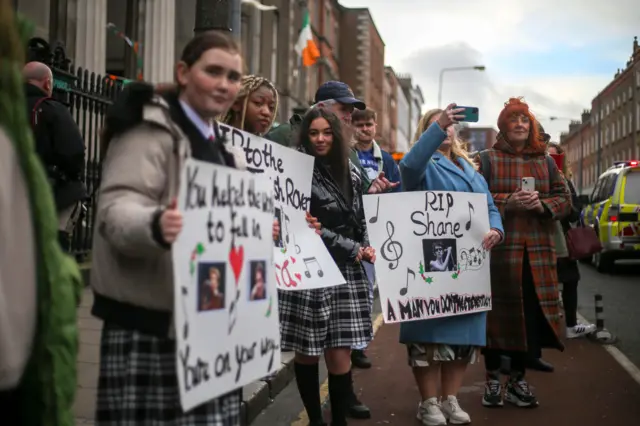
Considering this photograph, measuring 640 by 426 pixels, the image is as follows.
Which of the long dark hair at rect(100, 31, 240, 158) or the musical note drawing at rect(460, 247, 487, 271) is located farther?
the musical note drawing at rect(460, 247, 487, 271)

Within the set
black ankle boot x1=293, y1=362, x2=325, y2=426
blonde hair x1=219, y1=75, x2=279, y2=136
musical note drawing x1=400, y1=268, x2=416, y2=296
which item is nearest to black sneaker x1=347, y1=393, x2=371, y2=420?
black ankle boot x1=293, y1=362, x2=325, y2=426

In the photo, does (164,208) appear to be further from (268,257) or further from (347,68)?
(347,68)

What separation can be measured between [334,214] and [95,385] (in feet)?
6.44

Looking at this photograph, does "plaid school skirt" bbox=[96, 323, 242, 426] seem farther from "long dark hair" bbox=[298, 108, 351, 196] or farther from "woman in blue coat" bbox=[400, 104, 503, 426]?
"woman in blue coat" bbox=[400, 104, 503, 426]

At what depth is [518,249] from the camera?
5.62 metres

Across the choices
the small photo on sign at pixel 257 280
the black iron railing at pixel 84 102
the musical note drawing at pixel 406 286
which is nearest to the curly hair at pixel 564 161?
the musical note drawing at pixel 406 286

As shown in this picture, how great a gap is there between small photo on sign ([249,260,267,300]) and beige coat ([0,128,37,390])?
985mm

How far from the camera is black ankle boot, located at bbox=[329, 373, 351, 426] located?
15.4ft

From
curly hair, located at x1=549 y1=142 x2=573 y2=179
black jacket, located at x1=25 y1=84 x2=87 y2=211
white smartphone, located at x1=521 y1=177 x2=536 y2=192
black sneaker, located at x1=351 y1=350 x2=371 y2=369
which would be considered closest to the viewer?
black jacket, located at x1=25 y1=84 x2=87 y2=211

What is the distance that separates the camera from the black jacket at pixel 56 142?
5.18 meters

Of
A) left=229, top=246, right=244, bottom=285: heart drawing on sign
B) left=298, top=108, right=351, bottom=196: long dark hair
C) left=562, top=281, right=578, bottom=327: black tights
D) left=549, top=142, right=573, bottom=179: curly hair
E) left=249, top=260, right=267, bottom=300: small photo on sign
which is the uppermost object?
left=549, top=142, right=573, bottom=179: curly hair

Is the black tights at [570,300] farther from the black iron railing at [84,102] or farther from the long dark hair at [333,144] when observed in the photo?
the black iron railing at [84,102]

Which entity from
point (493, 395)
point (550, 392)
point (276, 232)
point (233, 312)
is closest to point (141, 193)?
point (233, 312)

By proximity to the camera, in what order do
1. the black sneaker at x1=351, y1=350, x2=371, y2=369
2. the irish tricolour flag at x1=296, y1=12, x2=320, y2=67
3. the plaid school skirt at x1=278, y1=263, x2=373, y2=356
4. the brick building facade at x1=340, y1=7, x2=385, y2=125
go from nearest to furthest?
the plaid school skirt at x1=278, y1=263, x2=373, y2=356 → the black sneaker at x1=351, y1=350, x2=371, y2=369 → the irish tricolour flag at x1=296, y1=12, x2=320, y2=67 → the brick building facade at x1=340, y1=7, x2=385, y2=125
